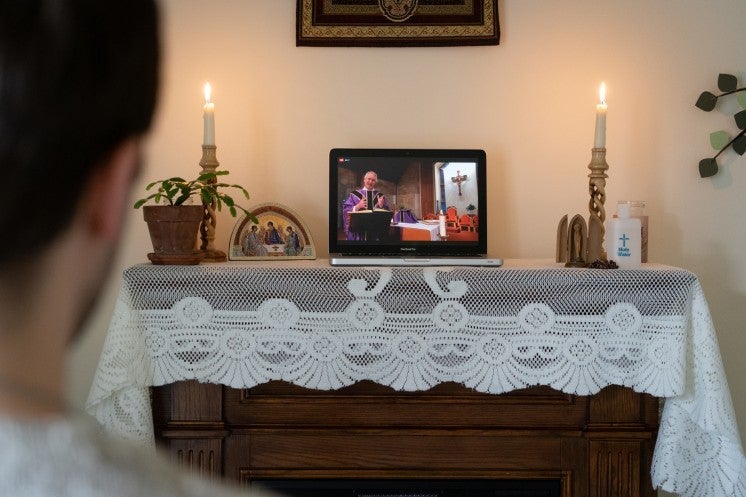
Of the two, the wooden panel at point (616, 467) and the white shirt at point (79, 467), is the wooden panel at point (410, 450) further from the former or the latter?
the white shirt at point (79, 467)

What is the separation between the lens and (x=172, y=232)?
69.7 inches

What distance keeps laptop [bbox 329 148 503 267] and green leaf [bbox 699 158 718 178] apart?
58 cm

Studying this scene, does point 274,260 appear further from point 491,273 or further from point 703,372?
point 703,372

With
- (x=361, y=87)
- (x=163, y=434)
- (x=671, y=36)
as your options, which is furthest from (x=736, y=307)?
(x=163, y=434)

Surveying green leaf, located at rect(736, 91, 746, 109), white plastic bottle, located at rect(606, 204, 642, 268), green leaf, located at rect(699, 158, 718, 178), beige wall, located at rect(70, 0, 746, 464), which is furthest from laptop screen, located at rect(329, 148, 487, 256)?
green leaf, located at rect(736, 91, 746, 109)

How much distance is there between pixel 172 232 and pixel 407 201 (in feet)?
1.76

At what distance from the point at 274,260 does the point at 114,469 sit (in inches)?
63.4

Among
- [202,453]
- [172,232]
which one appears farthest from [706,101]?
[202,453]

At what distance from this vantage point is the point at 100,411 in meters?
1.72

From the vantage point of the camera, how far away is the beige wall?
6.98 feet

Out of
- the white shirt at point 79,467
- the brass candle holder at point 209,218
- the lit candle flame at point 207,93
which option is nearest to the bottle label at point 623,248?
the brass candle holder at point 209,218

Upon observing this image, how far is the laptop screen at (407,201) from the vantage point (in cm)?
193

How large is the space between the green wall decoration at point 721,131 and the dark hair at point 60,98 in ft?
6.55

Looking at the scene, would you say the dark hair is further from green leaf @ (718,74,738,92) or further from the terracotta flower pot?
green leaf @ (718,74,738,92)
